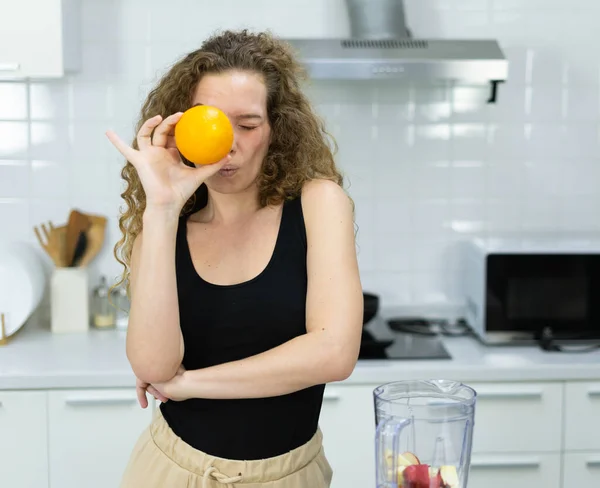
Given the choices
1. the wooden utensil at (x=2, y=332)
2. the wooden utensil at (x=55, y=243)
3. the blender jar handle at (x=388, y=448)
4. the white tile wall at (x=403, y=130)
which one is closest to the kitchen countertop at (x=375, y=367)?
the wooden utensil at (x=2, y=332)

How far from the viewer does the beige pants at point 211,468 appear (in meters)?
1.49

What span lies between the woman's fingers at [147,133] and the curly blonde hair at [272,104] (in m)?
0.11

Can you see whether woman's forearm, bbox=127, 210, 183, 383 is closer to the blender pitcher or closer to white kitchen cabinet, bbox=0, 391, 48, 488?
the blender pitcher

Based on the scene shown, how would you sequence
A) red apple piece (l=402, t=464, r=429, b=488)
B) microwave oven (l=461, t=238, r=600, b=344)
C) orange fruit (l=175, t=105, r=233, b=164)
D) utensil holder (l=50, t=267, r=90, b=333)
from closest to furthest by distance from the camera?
1. red apple piece (l=402, t=464, r=429, b=488)
2. orange fruit (l=175, t=105, r=233, b=164)
3. microwave oven (l=461, t=238, r=600, b=344)
4. utensil holder (l=50, t=267, r=90, b=333)

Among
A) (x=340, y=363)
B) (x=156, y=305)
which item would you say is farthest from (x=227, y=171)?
(x=340, y=363)

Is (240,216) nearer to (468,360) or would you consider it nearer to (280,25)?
(468,360)

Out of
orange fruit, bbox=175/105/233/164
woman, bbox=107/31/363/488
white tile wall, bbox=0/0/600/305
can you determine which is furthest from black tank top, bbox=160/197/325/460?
white tile wall, bbox=0/0/600/305

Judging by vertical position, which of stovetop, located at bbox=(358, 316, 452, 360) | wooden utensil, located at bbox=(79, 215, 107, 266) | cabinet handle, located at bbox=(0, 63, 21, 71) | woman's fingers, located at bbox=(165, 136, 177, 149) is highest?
cabinet handle, located at bbox=(0, 63, 21, 71)

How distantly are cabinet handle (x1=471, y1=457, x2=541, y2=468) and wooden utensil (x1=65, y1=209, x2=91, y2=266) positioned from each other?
1467mm

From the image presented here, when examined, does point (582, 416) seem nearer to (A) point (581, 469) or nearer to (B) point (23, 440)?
(A) point (581, 469)

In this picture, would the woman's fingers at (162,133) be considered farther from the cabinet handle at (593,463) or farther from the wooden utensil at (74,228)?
the cabinet handle at (593,463)

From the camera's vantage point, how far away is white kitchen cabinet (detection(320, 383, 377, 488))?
2.53 metres

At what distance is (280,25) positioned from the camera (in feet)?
9.75

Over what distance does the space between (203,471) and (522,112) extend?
78.5 inches
